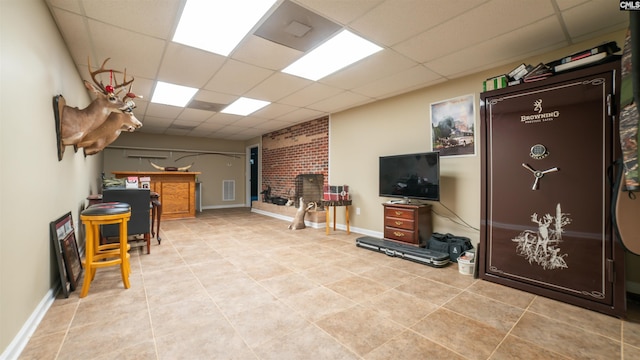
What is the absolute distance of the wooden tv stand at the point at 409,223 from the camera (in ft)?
12.0

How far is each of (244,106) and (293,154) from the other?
214 centimetres

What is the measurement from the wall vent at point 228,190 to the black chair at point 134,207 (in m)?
5.67

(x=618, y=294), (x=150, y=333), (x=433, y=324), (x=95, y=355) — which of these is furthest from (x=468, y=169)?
(x=95, y=355)

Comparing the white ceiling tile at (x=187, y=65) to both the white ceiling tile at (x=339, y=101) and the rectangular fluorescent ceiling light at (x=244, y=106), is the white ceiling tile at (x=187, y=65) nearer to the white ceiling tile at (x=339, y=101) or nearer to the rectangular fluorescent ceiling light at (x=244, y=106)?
the rectangular fluorescent ceiling light at (x=244, y=106)

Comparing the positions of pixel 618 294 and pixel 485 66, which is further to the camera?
pixel 485 66

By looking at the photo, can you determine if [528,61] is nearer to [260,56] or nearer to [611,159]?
[611,159]

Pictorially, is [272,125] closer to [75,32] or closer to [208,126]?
[208,126]

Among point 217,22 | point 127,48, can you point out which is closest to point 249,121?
point 127,48

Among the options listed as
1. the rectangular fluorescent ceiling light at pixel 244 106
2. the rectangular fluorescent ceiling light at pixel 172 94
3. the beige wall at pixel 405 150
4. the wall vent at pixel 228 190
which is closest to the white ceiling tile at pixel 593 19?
the beige wall at pixel 405 150

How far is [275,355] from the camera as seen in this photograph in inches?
61.7

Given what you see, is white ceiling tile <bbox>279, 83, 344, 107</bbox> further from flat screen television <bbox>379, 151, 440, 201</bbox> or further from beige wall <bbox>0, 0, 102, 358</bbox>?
beige wall <bbox>0, 0, 102, 358</bbox>

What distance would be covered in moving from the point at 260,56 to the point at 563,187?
129 inches

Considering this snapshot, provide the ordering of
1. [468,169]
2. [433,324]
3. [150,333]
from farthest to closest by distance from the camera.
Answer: [468,169], [433,324], [150,333]

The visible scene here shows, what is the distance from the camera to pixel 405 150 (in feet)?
13.9
